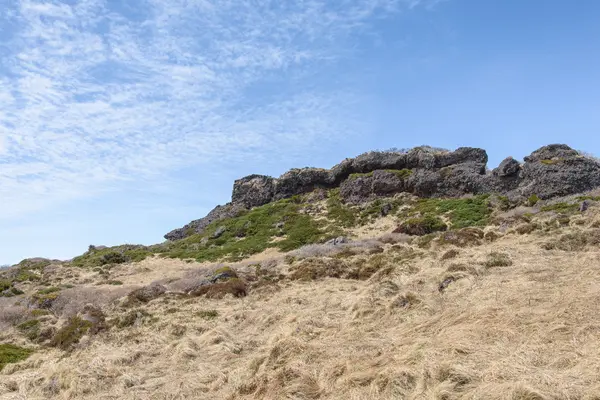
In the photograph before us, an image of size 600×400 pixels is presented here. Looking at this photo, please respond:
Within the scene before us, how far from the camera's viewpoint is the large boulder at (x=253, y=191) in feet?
184

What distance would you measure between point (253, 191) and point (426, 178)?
23142mm

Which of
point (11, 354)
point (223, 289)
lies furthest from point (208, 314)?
Answer: point (11, 354)

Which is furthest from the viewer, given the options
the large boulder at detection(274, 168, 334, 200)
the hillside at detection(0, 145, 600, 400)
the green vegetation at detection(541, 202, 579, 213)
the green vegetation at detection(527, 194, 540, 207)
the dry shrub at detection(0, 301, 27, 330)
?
the large boulder at detection(274, 168, 334, 200)

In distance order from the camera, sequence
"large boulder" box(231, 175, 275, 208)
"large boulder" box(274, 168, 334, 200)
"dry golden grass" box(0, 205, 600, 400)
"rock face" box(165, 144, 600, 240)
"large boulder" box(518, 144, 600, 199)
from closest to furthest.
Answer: "dry golden grass" box(0, 205, 600, 400), "large boulder" box(518, 144, 600, 199), "rock face" box(165, 144, 600, 240), "large boulder" box(274, 168, 334, 200), "large boulder" box(231, 175, 275, 208)

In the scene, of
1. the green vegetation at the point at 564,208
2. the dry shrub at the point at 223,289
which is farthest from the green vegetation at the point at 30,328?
the green vegetation at the point at 564,208

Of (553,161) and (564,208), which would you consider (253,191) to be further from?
(564,208)

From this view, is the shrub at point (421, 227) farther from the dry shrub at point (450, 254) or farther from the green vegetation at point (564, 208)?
the dry shrub at point (450, 254)

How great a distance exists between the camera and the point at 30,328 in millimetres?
17312

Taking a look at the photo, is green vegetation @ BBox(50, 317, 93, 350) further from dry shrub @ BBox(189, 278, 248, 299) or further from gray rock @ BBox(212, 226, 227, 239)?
gray rock @ BBox(212, 226, 227, 239)

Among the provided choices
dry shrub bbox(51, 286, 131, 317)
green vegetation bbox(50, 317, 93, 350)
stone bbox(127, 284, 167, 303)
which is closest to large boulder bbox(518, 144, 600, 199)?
stone bbox(127, 284, 167, 303)

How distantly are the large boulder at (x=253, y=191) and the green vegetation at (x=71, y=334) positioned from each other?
40.6m

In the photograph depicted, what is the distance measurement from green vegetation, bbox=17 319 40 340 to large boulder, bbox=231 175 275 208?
38.6 m

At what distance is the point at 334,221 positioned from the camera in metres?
41.4

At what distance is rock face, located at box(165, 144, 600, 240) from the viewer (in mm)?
35344
